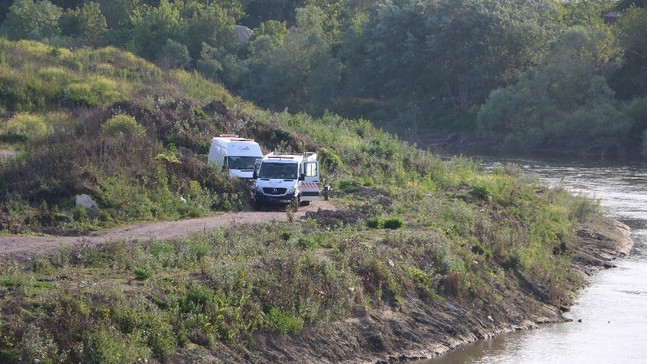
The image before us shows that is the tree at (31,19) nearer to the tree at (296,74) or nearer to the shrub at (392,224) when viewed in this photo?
the tree at (296,74)

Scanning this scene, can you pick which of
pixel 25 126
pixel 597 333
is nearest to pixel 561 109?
pixel 25 126

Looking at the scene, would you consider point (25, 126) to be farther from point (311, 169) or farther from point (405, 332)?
point (405, 332)

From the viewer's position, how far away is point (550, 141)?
257 feet

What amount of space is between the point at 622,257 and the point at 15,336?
2566 cm

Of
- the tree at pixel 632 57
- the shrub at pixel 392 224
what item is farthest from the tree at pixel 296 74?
the shrub at pixel 392 224

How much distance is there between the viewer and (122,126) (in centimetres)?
3734

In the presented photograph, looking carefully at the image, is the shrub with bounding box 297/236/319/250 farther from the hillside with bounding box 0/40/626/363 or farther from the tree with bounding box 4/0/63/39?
the tree with bounding box 4/0/63/39

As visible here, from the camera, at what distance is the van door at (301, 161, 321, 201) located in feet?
116

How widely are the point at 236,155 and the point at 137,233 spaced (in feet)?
33.8

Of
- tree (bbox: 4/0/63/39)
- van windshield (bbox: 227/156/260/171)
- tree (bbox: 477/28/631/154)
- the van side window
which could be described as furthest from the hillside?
tree (bbox: 4/0/63/39)

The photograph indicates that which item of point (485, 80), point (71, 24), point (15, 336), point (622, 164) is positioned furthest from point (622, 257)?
point (71, 24)

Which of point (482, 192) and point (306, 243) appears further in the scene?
point (482, 192)

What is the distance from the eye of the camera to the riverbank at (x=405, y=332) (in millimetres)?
22519

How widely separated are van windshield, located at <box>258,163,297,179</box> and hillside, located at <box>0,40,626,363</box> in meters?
1.19
